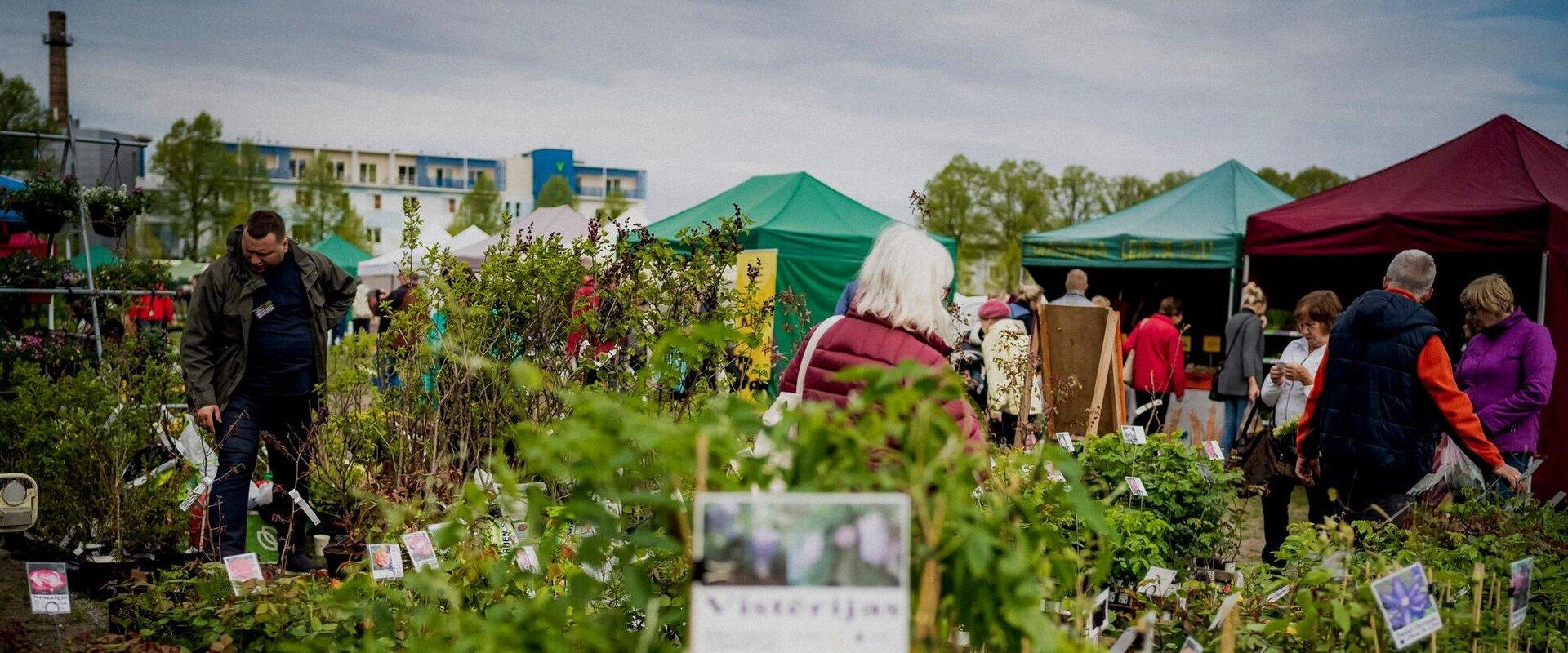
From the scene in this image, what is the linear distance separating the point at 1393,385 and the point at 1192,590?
143 cm

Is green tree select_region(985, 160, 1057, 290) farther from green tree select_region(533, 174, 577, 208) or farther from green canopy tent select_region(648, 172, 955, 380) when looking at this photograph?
green tree select_region(533, 174, 577, 208)

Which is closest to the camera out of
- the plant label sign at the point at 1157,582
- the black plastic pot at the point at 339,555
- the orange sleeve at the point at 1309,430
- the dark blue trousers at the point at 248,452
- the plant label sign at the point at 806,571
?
the plant label sign at the point at 806,571

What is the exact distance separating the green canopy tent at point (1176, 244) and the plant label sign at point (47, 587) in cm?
808

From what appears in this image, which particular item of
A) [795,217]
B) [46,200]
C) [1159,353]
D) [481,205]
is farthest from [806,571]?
[481,205]

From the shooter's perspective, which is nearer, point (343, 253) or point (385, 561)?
point (385, 561)

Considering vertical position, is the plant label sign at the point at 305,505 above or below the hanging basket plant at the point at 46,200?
below

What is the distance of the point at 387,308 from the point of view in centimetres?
399

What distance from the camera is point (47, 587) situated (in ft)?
8.54

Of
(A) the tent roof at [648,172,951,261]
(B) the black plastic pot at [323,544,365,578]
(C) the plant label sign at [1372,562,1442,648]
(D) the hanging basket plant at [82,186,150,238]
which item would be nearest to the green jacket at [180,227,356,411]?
(B) the black plastic pot at [323,544,365,578]

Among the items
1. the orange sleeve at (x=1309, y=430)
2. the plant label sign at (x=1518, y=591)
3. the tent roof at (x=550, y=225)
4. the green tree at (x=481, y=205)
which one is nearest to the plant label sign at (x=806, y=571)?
the plant label sign at (x=1518, y=591)

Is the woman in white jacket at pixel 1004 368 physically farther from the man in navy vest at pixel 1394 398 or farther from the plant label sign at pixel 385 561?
the plant label sign at pixel 385 561

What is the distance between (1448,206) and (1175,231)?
2.73 m

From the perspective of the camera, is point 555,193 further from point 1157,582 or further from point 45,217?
point 1157,582

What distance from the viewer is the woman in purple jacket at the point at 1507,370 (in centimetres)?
444
